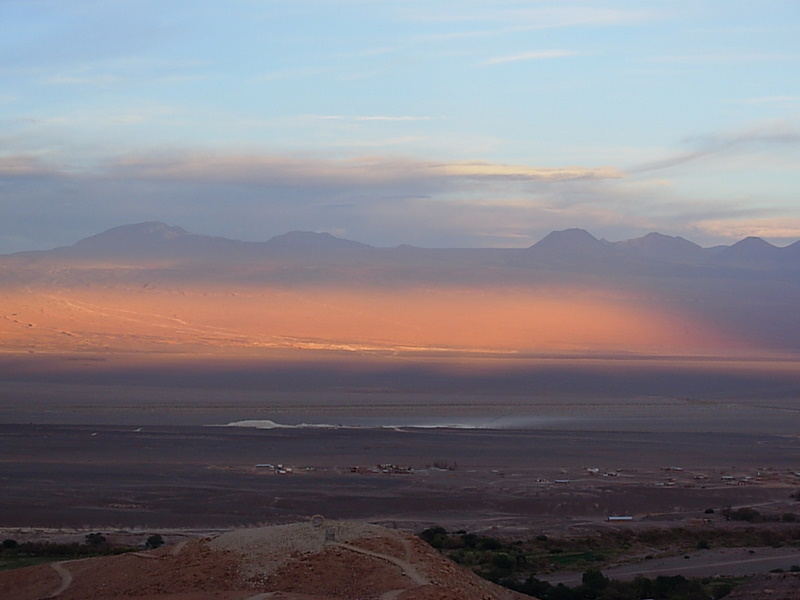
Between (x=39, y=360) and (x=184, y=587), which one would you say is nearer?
(x=184, y=587)

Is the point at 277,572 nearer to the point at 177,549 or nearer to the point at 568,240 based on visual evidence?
the point at 177,549

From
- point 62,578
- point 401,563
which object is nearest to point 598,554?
point 401,563

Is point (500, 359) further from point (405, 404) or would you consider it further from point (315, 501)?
point (315, 501)

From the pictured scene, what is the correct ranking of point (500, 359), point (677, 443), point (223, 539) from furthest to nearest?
point (500, 359)
point (677, 443)
point (223, 539)

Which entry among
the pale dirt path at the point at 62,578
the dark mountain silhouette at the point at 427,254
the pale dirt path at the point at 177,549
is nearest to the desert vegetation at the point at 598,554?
the pale dirt path at the point at 177,549

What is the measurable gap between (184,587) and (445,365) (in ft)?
225

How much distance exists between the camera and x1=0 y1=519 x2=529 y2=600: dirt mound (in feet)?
37.6

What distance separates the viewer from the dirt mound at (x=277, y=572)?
11453 mm

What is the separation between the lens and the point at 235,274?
422 ft

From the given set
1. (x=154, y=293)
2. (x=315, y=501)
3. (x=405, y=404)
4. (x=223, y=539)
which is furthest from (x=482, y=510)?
(x=154, y=293)

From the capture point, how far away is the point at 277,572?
39.1 feet

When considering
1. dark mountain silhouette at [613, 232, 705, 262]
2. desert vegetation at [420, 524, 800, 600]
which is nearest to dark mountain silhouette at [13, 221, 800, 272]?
dark mountain silhouette at [613, 232, 705, 262]

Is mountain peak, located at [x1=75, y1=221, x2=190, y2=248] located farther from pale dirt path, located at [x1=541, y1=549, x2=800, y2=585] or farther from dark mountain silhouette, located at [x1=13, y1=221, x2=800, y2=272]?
pale dirt path, located at [x1=541, y1=549, x2=800, y2=585]

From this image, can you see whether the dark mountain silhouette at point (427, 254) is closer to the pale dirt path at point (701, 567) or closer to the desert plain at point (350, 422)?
the desert plain at point (350, 422)
